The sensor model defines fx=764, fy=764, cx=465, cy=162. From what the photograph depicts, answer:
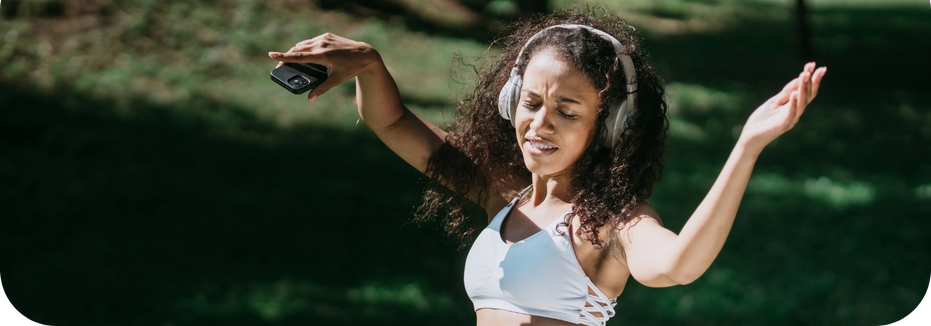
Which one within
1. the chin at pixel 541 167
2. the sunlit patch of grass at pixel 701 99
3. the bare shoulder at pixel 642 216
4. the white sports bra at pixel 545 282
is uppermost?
the chin at pixel 541 167

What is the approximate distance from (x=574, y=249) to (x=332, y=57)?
92 centimetres

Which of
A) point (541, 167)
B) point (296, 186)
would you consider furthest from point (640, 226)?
point (296, 186)

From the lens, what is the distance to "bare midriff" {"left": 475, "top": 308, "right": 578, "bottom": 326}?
7.00ft

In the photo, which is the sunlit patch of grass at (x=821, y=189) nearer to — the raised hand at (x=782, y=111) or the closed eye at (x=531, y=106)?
the closed eye at (x=531, y=106)

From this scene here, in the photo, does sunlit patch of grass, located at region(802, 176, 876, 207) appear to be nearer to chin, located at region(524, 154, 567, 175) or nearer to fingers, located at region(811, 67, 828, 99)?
chin, located at region(524, 154, 567, 175)

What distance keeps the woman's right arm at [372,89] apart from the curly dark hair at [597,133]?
0.39 feet

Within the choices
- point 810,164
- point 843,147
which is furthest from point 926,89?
point 810,164

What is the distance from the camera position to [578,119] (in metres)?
2.11

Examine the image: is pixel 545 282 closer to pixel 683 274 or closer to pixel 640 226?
pixel 640 226

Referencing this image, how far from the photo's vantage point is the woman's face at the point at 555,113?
6.90ft

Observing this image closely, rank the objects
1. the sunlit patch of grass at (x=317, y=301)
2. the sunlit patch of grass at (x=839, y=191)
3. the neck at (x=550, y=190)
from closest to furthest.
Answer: the neck at (x=550, y=190)
the sunlit patch of grass at (x=317, y=301)
the sunlit patch of grass at (x=839, y=191)

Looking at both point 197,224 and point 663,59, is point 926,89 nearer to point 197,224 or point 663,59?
point 663,59

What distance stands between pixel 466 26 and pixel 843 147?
5554 millimetres

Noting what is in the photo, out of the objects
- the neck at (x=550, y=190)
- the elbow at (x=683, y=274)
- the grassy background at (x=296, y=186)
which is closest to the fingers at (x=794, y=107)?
the elbow at (x=683, y=274)
